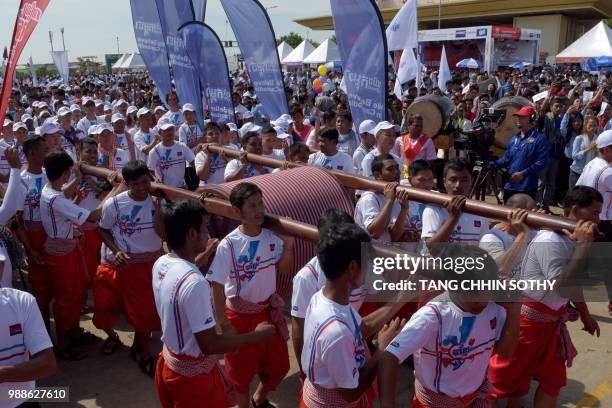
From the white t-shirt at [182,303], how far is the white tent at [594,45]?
1840 cm

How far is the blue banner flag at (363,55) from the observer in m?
7.29

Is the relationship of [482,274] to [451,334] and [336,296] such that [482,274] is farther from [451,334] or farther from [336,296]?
[336,296]

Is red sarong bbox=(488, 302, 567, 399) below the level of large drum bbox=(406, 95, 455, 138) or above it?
below

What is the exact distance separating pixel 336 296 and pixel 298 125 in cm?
744

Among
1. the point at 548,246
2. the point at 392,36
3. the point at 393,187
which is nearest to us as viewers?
the point at 548,246

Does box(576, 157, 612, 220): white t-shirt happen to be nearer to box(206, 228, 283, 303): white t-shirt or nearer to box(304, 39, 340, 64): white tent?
box(206, 228, 283, 303): white t-shirt

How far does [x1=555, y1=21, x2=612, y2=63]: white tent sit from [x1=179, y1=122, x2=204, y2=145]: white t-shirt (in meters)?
14.4

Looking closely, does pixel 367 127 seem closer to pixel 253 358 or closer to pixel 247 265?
pixel 247 265

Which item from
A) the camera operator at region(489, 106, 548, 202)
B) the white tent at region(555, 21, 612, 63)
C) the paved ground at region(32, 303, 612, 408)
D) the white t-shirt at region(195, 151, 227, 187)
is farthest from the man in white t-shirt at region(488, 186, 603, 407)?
the white tent at region(555, 21, 612, 63)

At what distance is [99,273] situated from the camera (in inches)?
198

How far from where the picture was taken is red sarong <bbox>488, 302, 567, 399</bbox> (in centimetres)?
366

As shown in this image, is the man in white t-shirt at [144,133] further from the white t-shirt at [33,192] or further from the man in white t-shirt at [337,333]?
the man in white t-shirt at [337,333]

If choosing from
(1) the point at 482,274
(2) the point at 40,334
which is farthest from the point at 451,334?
(2) the point at 40,334

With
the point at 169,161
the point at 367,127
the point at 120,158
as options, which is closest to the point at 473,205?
the point at 367,127
